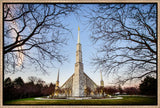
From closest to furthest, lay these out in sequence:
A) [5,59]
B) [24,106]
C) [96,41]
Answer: [24,106], [5,59], [96,41]

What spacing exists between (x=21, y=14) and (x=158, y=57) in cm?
445

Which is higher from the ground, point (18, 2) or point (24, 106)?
point (18, 2)

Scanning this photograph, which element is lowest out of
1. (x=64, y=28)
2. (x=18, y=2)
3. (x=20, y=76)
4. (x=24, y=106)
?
(x=24, y=106)

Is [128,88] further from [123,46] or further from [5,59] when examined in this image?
[5,59]

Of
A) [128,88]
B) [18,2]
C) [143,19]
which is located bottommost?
[128,88]

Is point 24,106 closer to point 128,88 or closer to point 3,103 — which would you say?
point 3,103

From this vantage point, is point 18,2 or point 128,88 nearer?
point 18,2

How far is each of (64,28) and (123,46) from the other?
6.86ft

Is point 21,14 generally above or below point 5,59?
above

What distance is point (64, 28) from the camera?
116 inches

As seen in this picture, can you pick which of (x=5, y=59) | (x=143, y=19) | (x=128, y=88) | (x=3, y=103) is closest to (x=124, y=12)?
(x=143, y=19)

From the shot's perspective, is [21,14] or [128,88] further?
[128,88]

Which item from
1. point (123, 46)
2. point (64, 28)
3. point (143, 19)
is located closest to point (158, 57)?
point (123, 46)

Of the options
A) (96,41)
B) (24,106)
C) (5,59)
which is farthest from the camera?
(96,41)
